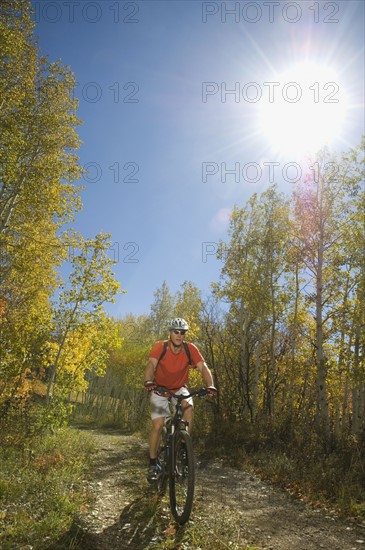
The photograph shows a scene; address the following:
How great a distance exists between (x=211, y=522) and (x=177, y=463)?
3.13 feet

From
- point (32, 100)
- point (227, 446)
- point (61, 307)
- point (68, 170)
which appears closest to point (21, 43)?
point (32, 100)

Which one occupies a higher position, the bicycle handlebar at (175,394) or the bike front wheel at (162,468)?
the bicycle handlebar at (175,394)

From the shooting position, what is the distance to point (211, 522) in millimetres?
5051

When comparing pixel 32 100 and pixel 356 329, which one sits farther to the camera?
pixel 356 329

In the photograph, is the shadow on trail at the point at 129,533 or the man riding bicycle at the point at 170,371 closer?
the shadow on trail at the point at 129,533

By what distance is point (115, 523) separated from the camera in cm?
496

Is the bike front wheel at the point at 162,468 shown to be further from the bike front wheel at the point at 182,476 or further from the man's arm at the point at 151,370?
the man's arm at the point at 151,370

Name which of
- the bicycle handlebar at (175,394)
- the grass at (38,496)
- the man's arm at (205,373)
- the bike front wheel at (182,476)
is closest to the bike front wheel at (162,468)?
the bike front wheel at (182,476)

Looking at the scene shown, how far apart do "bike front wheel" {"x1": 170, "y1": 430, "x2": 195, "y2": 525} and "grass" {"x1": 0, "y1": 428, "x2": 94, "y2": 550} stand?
1.48 metres

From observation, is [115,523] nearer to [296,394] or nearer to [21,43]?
[21,43]

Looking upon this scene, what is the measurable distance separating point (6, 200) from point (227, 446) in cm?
1242

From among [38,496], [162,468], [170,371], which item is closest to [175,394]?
[170,371]

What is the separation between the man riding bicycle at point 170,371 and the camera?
5.77 metres

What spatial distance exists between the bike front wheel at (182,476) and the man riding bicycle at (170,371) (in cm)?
52
